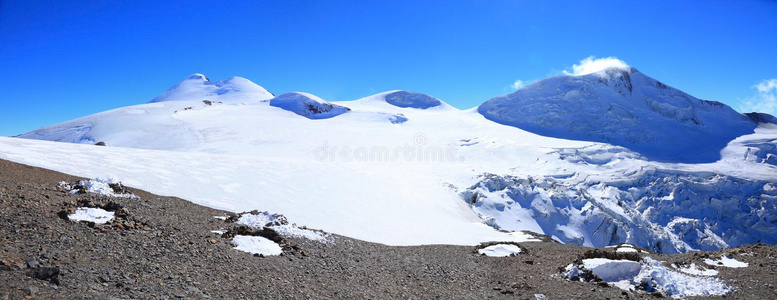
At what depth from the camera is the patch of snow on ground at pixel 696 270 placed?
12.8 meters

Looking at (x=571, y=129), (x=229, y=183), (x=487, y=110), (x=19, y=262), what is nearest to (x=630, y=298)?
(x=19, y=262)

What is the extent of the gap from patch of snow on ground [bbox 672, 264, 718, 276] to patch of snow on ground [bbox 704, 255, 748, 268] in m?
0.80

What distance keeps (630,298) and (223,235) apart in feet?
37.8

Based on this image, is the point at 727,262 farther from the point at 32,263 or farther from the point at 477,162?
the point at 477,162

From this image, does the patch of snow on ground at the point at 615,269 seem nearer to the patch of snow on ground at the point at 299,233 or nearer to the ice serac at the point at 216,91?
the patch of snow on ground at the point at 299,233

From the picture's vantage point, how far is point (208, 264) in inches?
350

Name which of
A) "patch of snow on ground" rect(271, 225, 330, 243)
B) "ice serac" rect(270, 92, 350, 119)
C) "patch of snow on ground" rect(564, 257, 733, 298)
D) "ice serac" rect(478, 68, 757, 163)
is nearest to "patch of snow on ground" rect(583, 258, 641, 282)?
"patch of snow on ground" rect(564, 257, 733, 298)

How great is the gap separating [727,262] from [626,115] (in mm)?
57268

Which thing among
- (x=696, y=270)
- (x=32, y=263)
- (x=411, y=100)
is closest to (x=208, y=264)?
(x=32, y=263)

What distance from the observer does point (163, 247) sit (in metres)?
8.99

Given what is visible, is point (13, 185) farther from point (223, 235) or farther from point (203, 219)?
point (223, 235)

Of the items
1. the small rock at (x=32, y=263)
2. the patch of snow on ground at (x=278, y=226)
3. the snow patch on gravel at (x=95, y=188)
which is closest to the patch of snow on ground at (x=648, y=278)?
the patch of snow on ground at (x=278, y=226)

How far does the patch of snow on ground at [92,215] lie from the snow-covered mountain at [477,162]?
7977mm

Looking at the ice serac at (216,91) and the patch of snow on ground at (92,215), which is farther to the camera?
the ice serac at (216,91)
